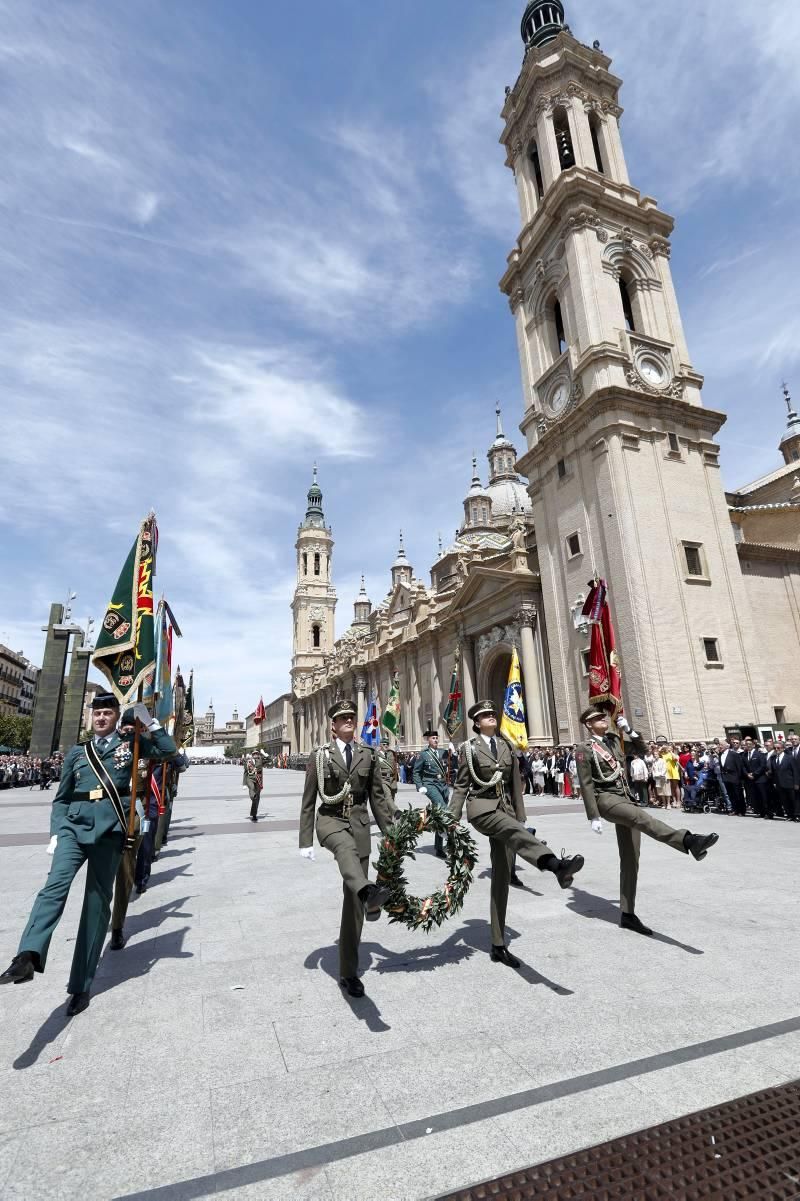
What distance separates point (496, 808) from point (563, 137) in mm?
38265

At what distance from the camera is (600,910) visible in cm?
642

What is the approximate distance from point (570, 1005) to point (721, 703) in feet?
72.0

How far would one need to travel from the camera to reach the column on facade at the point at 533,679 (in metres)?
28.1

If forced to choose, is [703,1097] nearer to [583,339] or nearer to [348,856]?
[348,856]

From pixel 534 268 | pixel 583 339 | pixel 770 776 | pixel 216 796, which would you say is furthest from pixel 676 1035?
pixel 534 268

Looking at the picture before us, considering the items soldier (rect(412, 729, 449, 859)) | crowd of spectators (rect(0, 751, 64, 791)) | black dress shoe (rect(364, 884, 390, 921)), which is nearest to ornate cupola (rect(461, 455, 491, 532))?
crowd of spectators (rect(0, 751, 64, 791))

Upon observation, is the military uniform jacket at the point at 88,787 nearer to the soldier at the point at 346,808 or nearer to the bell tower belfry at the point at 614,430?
the soldier at the point at 346,808

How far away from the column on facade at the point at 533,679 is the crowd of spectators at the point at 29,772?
84.0 ft

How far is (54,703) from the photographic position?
148ft

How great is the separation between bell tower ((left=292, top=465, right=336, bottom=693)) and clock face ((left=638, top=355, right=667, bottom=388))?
6706 cm

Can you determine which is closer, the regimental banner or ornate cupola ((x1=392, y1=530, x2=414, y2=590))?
the regimental banner

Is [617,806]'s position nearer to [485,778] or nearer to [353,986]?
[485,778]

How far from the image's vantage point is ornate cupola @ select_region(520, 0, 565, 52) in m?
35.4

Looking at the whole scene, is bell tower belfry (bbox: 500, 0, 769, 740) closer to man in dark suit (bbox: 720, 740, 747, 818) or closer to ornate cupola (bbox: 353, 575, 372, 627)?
man in dark suit (bbox: 720, 740, 747, 818)
